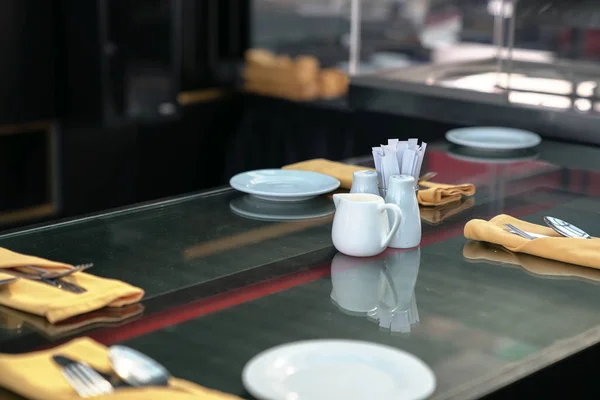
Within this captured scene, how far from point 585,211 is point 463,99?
93cm

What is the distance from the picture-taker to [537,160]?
7.30 ft

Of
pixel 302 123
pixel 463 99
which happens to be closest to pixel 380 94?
pixel 463 99

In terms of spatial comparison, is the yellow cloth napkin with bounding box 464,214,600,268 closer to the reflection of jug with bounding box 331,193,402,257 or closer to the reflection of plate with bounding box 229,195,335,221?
the reflection of jug with bounding box 331,193,402,257

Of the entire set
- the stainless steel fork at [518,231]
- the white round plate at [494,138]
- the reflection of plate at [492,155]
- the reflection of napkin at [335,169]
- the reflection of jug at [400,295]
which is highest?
the white round plate at [494,138]

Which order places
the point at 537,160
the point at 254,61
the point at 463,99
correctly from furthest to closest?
the point at 254,61 < the point at 463,99 < the point at 537,160

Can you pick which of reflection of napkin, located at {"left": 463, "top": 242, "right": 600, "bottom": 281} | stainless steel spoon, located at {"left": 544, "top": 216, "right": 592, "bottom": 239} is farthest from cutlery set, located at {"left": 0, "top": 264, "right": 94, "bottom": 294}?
stainless steel spoon, located at {"left": 544, "top": 216, "right": 592, "bottom": 239}

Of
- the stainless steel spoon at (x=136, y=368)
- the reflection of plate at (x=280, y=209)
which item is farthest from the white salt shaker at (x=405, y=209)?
the stainless steel spoon at (x=136, y=368)

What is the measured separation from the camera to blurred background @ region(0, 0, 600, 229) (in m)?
3.49

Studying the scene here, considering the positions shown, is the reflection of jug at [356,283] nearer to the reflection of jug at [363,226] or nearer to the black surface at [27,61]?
the reflection of jug at [363,226]

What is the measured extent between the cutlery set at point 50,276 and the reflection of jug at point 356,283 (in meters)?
0.36

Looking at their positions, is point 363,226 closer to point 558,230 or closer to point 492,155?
point 558,230

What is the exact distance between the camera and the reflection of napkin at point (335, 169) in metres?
1.91

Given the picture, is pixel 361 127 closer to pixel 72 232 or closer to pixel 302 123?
pixel 302 123

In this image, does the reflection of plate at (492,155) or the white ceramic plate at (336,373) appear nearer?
the white ceramic plate at (336,373)
